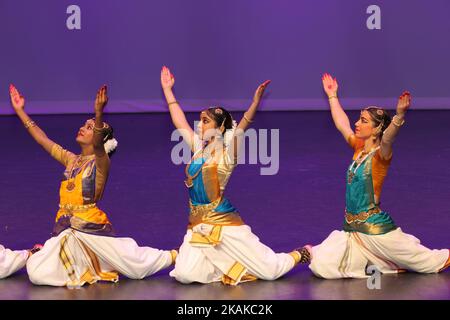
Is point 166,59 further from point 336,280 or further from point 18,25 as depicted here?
point 336,280

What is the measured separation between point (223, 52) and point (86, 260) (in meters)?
6.64

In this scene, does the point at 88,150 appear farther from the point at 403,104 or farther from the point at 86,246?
the point at 403,104

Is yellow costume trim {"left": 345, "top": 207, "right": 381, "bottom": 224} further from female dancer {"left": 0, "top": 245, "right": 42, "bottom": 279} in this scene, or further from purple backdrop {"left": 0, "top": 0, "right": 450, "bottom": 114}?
purple backdrop {"left": 0, "top": 0, "right": 450, "bottom": 114}

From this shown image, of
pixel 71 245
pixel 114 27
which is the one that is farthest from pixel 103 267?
pixel 114 27

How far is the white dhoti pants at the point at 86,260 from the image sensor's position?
4.77 metres

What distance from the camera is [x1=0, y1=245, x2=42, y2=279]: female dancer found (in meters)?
4.90

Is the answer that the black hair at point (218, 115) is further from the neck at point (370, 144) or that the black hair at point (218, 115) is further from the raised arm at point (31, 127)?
the raised arm at point (31, 127)

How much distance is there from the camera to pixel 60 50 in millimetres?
11203

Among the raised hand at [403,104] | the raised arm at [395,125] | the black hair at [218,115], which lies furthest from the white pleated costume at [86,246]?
the raised hand at [403,104]

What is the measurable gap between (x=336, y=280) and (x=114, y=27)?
6.91 meters

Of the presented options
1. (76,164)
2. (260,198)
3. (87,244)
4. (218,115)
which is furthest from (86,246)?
(260,198)

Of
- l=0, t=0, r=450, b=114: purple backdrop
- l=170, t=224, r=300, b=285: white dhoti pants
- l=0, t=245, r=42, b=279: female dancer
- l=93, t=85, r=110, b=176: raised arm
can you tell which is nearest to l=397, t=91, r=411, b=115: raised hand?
l=170, t=224, r=300, b=285: white dhoti pants
